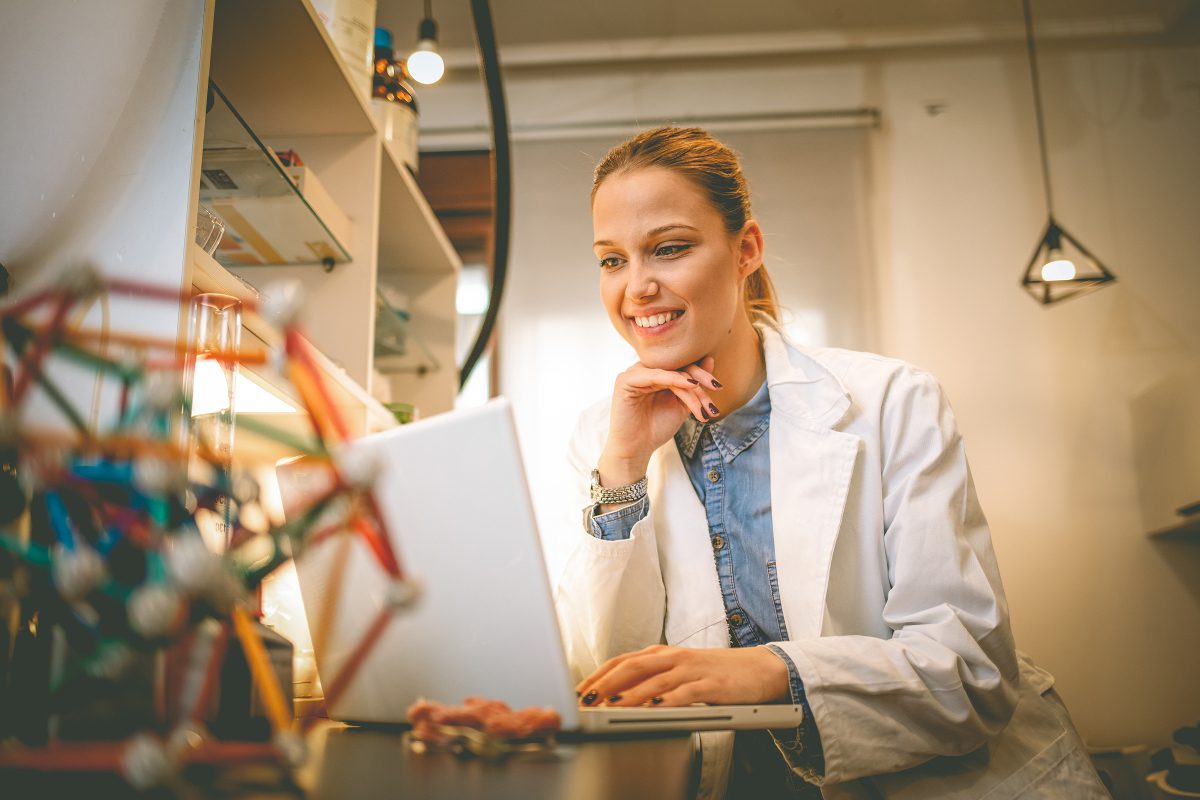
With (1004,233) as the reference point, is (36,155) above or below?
below

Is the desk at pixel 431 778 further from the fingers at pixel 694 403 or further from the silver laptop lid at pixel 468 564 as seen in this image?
the fingers at pixel 694 403

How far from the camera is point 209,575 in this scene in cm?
32

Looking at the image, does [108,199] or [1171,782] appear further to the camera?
[1171,782]

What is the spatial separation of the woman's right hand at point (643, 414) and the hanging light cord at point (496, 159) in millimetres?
804

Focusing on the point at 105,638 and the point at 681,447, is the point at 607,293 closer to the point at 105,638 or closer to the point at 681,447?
the point at 681,447

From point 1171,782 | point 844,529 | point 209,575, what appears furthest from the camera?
point 1171,782

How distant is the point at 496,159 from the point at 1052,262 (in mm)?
1654

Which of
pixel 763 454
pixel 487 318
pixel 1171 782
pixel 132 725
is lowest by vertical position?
pixel 1171 782

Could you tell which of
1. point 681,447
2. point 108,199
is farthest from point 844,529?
point 108,199

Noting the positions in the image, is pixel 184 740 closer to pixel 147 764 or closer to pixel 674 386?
pixel 147 764

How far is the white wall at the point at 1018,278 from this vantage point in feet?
8.68

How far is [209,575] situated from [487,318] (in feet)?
5.81

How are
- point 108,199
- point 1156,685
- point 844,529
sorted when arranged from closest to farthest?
point 108,199 < point 844,529 < point 1156,685

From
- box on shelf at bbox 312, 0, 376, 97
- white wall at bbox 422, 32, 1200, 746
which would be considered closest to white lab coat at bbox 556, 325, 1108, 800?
box on shelf at bbox 312, 0, 376, 97
